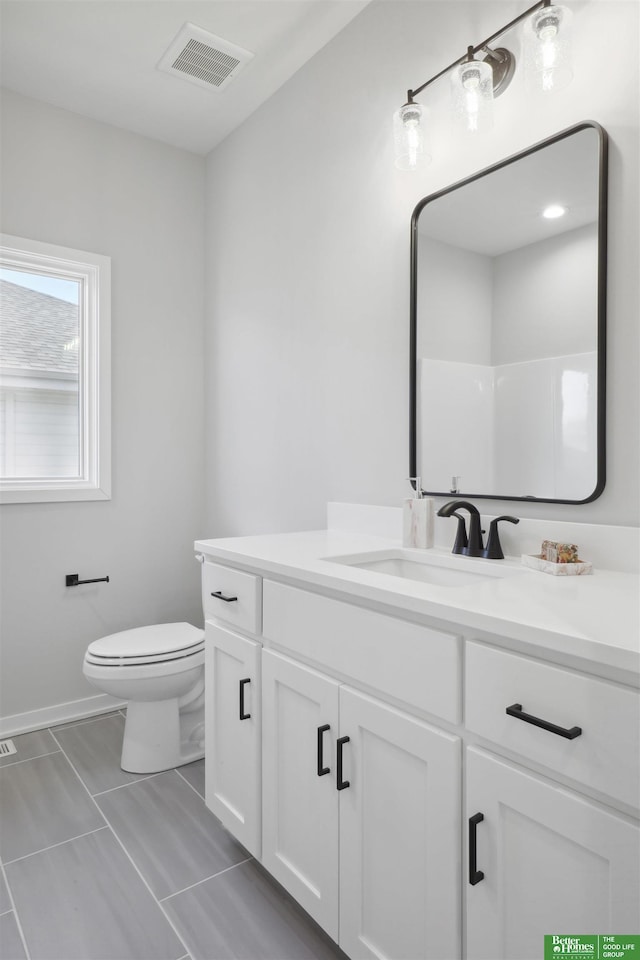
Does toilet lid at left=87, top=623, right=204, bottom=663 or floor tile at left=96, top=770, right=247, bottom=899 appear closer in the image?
floor tile at left=96, top=770, right=247, bottom=899

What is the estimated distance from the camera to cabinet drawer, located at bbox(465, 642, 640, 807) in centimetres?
74

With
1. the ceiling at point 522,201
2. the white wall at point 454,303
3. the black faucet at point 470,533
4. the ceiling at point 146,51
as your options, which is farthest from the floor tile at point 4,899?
the ceiling at point 146,51

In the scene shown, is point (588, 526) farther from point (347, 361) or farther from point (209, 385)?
point (209, 385)

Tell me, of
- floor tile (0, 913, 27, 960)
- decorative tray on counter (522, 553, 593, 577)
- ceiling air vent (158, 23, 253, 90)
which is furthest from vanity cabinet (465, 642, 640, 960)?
ceiling air vent (158, 23, 253, 90)

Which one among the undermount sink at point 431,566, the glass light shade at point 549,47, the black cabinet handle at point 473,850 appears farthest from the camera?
the undermount sink at point 431,566

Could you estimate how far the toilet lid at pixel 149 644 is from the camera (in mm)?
2102

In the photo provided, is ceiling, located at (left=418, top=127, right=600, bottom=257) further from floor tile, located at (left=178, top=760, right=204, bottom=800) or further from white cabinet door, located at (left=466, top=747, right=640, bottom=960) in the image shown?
floor tile, located at (left=178, top=760, right=204, bottom=800)

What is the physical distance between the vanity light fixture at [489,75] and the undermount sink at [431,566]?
1.09 metres

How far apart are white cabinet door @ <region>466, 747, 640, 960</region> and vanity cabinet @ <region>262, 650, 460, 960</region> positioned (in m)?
0.06

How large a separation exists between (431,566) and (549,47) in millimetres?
1247

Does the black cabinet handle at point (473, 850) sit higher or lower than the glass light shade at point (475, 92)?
lower

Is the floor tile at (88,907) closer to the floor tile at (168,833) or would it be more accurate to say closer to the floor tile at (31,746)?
the floor tile at (168,833)

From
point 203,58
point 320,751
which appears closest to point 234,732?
point 320,751

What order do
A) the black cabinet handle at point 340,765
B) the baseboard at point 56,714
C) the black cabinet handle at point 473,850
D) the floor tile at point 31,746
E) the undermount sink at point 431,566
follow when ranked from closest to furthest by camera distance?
the black cabinet handle at point 473,850, the black cabinet handle at point 340,765, the undermount sink at point 431,566, the floor tile at point 31,746, the baseboard at point 56,714
